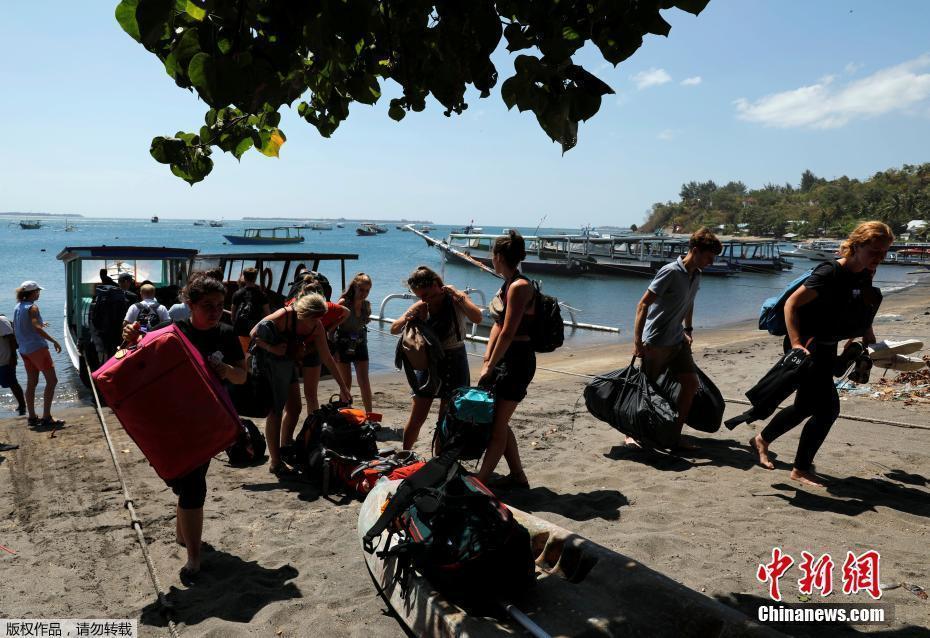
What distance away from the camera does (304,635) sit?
125 inches

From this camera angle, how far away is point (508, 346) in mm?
4410

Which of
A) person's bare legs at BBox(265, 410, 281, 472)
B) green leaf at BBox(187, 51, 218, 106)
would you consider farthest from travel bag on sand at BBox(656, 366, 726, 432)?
green leaf at BBox(187, 51, 218, 106)

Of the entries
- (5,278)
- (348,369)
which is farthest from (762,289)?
(5,278)

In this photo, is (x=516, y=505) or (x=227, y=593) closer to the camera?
(x=227, y=593)

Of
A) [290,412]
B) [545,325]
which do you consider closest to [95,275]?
[290,412]

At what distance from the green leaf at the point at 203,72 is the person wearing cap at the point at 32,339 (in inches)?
271

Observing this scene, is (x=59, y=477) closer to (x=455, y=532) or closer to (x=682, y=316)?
(x=455, y=532)

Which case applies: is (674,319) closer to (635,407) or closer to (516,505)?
(635,407)

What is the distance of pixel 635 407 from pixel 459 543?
2.94 metres

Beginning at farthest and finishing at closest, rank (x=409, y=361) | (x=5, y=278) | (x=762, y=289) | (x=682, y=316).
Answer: (x=5, y=278) < (x=762, y=289) < (x=682, y=316) < (x=409, y=361)

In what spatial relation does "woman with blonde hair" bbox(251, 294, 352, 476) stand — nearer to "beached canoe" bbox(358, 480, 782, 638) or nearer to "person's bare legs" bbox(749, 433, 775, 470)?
"beached canoe" bbox(358, 480, 782, 638)

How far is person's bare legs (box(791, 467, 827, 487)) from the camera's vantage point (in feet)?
15.6

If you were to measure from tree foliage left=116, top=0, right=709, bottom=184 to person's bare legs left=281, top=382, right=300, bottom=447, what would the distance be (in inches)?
121

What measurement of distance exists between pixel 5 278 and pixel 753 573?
2014 inches
